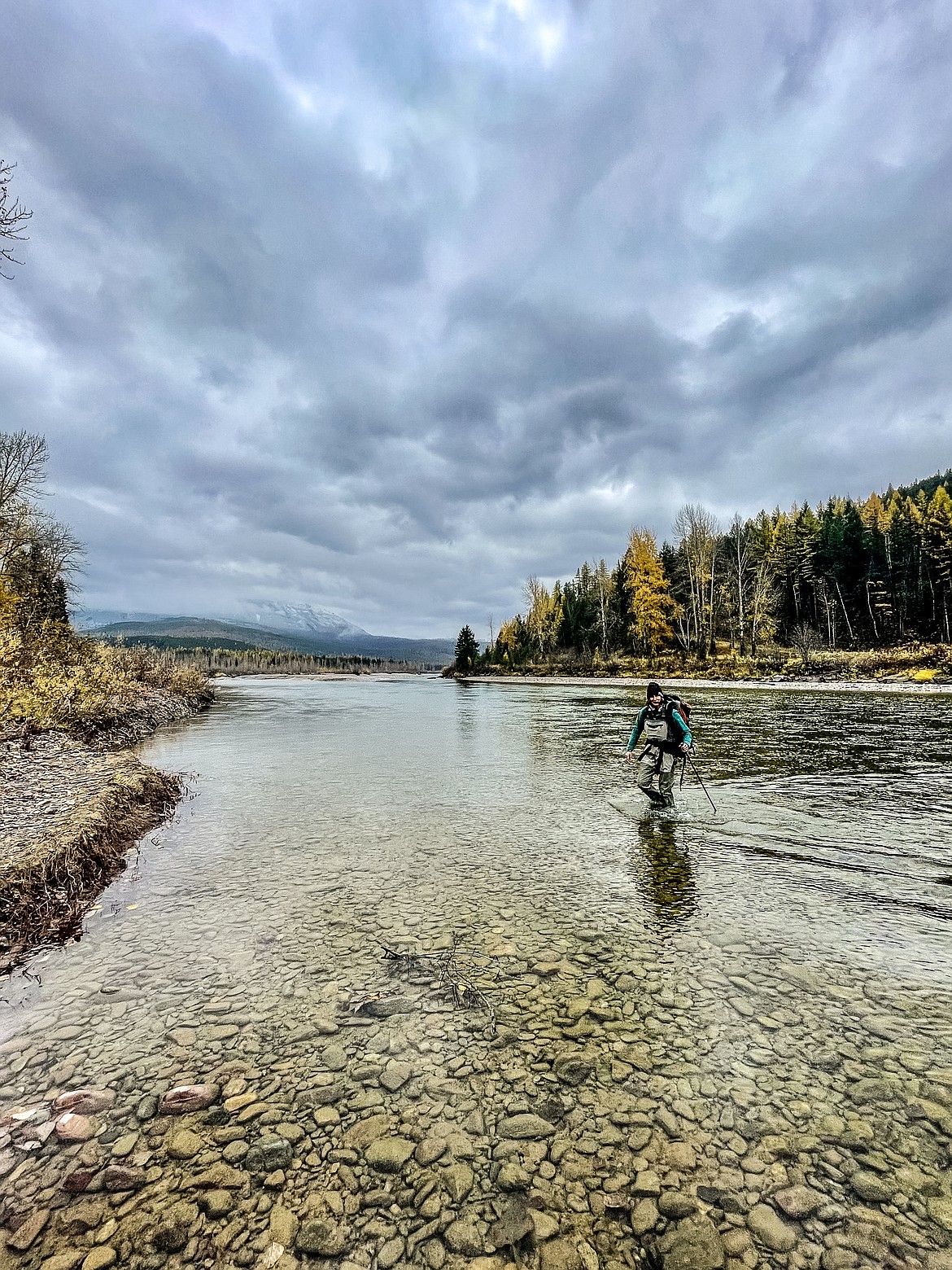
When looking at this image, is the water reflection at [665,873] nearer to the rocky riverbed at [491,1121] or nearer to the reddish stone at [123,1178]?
the rocky riverbed at [491,1121]

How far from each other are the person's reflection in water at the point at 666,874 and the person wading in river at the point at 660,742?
4.22ft

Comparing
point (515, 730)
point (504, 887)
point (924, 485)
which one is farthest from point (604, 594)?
point (924, 485)

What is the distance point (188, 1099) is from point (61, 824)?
660 centimetres

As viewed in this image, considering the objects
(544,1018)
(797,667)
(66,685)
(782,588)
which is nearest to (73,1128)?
(544,1018)

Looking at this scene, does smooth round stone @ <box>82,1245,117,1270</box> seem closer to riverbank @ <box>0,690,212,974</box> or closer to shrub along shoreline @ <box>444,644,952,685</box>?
riverbank @ <box>0,690,212,974</box>

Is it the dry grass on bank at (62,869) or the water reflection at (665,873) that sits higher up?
the dry grass on bank at (62,869)

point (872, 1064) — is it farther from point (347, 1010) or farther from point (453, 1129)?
point (347, 1010)

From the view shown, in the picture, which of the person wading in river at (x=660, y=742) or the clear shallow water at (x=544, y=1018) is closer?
the clear shallow water at (x=544, y=1018)

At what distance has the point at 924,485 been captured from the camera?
157125 millimetres

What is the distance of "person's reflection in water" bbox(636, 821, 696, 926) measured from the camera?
7223 mm

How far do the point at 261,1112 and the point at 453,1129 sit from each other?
1.41 metres

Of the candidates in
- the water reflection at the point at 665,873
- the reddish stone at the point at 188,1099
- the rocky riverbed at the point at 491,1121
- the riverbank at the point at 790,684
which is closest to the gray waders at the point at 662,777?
the water reflection at the point at 665,873

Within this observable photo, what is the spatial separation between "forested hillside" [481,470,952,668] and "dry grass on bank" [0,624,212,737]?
185 feet

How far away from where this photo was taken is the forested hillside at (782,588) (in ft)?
226
